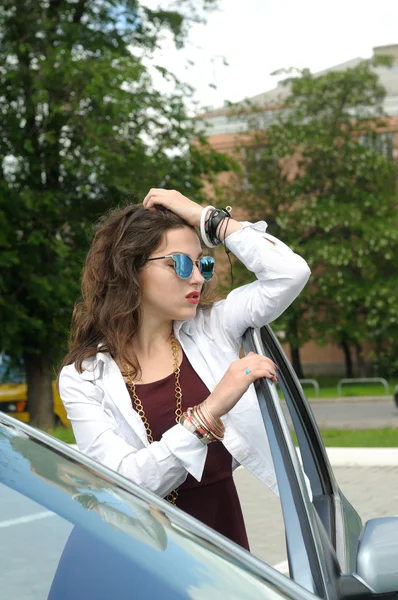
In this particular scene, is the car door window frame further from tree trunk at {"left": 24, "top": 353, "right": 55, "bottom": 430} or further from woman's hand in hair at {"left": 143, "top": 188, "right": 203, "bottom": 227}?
tree trunk at {"left": 24, "top": 353, "right": 55, "bottom": 430}

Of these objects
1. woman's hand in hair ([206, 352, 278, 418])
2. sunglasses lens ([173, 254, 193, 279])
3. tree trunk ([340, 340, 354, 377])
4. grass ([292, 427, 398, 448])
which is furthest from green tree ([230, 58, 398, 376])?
woman's hand in hair ([206, 352, 278, 418])

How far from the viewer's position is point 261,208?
3688cm

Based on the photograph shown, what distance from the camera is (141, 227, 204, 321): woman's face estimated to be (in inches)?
100

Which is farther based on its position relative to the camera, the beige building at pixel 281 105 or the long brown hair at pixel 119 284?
the beige building at pixel 281 105

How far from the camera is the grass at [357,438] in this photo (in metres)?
12.4

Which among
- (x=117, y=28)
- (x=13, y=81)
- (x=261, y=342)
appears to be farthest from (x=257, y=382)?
(x=117, y=28)

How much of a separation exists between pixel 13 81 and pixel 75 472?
57.4 feet

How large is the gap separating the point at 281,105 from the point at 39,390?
1978 centimetres

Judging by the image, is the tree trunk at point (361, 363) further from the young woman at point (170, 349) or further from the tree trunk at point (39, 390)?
the young woman at point (170, 349)

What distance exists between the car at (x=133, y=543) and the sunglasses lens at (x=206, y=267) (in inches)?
22.5

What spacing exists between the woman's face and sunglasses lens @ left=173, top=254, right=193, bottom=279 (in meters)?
0.02

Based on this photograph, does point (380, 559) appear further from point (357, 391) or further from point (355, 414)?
point (357, 391)

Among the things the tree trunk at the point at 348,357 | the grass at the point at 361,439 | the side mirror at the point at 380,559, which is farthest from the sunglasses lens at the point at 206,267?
the tree trunk at the point at 348,357

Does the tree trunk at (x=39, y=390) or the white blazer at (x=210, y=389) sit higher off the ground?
the white blazer at (x=210, y=389)
